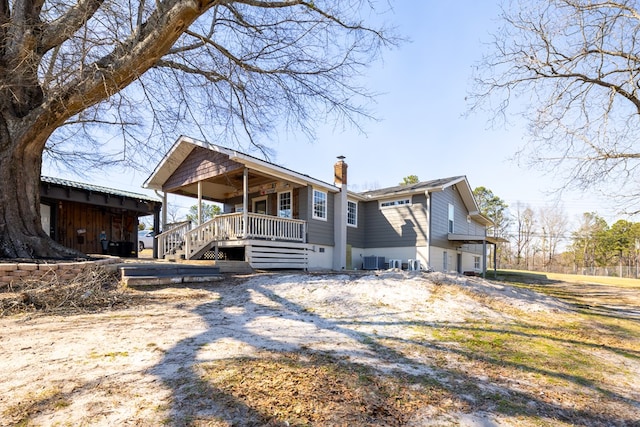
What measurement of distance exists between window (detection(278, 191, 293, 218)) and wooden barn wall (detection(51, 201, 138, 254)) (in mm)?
Answer: 7470

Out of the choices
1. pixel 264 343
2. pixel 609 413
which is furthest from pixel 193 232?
pixel 609 413

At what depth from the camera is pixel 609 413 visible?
289cm

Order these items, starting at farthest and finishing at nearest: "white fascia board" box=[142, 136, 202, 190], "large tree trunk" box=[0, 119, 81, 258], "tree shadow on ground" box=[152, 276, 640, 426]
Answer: "white fascia board" box=[142, 136, 202, 190]
"large tree trunk" box=[0, 119, 81, 258]
"tree shadow on ground" box=[152, 276, 640, 426]

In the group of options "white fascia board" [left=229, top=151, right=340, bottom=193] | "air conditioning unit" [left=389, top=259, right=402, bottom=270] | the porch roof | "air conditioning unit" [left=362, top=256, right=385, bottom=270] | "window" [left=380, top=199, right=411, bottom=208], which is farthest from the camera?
"window" [left=380, top=199, right=411, bottom=208]

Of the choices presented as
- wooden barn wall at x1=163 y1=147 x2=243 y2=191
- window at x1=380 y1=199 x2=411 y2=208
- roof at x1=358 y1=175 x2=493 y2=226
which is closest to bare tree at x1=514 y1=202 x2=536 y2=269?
roof at x1=358 y1=175 x2=493 y2=226

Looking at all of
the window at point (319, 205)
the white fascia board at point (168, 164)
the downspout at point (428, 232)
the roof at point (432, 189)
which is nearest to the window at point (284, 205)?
the window at point (319, 205)

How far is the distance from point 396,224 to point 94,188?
13.8 meters

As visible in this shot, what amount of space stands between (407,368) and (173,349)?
2331 mm

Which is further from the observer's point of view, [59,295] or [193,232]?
[193,232]

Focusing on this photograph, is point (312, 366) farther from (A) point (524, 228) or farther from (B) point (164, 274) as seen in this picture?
(A) point (524, 228)

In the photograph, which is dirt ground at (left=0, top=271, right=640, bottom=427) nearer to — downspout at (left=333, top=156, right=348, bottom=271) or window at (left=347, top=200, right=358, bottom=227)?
downspout at (left=333, top=156, right=348, bottom=271)

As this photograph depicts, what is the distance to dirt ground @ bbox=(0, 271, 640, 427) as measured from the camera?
96.6 inches

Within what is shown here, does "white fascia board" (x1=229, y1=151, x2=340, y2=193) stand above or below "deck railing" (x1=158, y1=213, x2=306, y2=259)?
above

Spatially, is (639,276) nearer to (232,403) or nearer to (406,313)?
(406,313)
